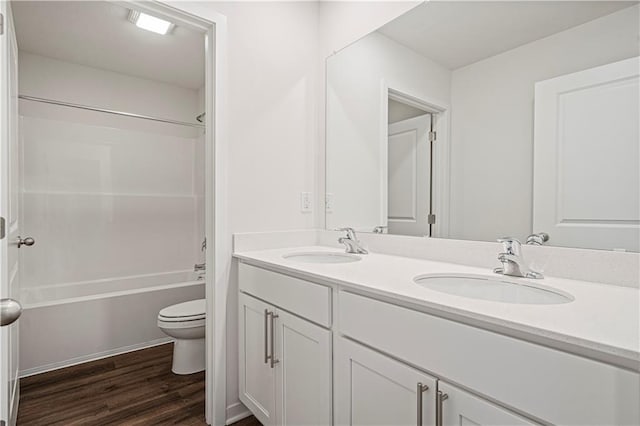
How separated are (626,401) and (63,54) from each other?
3576 mm

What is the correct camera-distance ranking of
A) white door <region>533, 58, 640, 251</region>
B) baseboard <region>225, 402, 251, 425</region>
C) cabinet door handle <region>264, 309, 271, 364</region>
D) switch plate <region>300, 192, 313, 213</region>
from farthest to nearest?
switch plate <region>300, 192, 313, 213</region> → baseboard <region>225, 402, 251, 425</region> → cabinet door handle <region>264, 309, 271, 364</region> → white door <region>533, 58, 640, 251</region>

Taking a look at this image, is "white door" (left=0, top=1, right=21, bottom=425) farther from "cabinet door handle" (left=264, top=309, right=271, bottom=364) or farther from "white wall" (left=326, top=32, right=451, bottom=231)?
"white wall" (left=326, top=32, right=451, bottom=231)

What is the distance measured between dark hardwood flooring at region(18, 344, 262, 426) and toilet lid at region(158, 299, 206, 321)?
1.23ft

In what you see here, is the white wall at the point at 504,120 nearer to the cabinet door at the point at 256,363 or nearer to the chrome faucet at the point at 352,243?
the chrome faucet at the point at 352,243

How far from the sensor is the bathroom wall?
2727 mm

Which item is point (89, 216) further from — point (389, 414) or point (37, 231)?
point (389, 414)

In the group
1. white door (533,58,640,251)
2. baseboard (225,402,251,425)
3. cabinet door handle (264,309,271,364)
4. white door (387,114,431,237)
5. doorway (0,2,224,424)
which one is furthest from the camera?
doorway (0,2,224,424)

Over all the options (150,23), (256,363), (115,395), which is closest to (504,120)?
(256,363)

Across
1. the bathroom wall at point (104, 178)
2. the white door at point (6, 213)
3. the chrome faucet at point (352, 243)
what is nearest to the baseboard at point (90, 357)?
the white door at point (6, 213)

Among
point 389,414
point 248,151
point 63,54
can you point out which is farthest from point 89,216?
point 389,414

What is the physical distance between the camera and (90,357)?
2.41m

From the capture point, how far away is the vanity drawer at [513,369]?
23.7 inches

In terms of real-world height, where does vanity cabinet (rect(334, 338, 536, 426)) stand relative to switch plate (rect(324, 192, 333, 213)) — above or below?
below

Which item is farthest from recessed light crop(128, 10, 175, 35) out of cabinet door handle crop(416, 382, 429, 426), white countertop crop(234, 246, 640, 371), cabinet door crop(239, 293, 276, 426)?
cabinet door handle crop(416, 382, 429, 426)
